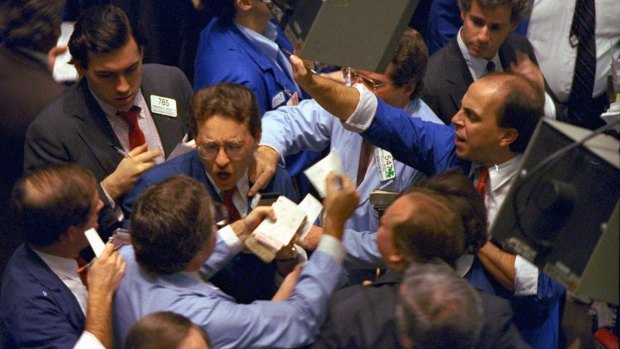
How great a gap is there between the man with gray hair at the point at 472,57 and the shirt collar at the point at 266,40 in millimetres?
705

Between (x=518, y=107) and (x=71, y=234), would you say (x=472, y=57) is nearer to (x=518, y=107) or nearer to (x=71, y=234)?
(x=518, y=107)

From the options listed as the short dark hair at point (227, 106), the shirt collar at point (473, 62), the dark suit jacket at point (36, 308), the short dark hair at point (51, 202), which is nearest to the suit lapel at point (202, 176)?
the short dark hair at point (227, 106)

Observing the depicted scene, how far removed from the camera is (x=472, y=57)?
4477 millimetres

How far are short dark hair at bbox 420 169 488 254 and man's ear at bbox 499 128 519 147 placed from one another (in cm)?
41

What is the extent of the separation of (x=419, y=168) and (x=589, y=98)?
1575 mm

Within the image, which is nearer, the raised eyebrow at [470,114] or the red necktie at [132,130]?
the raised eyebrow at [470,114]

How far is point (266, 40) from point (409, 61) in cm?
89

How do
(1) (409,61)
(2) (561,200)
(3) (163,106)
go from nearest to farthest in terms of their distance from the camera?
1. (2) (561,200)
2. (1) (409,61)
3. (3) (163,106)

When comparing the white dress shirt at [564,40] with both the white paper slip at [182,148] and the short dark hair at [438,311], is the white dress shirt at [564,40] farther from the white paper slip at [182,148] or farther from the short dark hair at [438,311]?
the short dark hair at [438,311]

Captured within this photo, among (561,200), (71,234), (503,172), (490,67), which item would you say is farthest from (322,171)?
(490,67)

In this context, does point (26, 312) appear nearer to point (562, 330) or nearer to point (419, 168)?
point (419, 168)

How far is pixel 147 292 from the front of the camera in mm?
2914

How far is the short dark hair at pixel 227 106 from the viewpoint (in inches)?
137

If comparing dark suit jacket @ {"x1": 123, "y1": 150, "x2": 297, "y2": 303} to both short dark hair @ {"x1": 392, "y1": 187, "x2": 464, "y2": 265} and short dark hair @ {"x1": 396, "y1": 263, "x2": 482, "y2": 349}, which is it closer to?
short dark hair @ {"x1": 392, "y1": 187, "x2": 464, "y2": 265}
